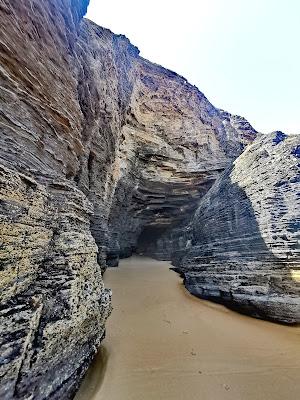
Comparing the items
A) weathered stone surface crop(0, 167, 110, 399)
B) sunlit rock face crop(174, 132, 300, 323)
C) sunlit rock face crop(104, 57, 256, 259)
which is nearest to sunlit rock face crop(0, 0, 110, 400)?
weathered stone surface crop(0, 167, 110, 399)

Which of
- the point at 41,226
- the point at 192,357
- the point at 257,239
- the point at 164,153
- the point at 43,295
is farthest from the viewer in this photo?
the point at 164,153

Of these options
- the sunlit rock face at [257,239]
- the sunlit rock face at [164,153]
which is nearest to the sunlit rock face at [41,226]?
the sunlit rock face at [257,239]

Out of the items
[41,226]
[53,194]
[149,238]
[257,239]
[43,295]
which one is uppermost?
[149,238]

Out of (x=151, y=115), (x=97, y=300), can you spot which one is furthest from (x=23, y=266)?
(x=151, y=115)

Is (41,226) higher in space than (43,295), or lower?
higher

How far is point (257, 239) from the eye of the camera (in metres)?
6.30

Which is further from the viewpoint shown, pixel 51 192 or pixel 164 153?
pixel 164 153

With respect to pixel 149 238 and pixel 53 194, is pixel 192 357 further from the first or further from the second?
pixel 149 238

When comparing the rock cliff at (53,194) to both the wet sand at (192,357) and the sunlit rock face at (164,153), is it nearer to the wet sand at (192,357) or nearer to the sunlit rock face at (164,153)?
the wet sand at (192,357)

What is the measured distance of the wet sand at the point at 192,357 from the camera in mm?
3207

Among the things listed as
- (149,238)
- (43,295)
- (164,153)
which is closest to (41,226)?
(43,295)

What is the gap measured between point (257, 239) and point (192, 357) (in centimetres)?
351

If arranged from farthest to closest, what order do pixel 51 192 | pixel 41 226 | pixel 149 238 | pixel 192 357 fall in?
1. pixel 149 238
2. pixel 192 357
3. pixel 51 192
4. pixel 41 226

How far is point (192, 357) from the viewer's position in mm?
4078
